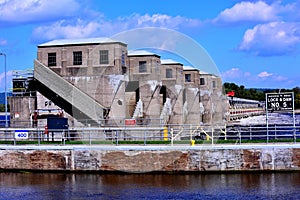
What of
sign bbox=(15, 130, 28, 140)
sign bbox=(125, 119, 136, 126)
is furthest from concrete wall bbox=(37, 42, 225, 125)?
sign bbox=(15, 130, 28, 140)

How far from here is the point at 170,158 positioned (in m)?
31.6

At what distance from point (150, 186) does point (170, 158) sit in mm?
4417

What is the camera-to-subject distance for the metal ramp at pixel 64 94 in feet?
141

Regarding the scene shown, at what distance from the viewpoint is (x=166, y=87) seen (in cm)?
4672

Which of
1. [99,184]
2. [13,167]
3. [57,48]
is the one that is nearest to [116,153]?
[99,184]

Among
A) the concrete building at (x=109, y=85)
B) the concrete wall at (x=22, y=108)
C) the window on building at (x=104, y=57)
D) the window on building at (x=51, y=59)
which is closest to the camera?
the concrete building at (x=109, y=85)

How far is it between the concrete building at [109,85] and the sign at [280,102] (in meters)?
7.48

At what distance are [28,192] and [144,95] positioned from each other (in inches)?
819

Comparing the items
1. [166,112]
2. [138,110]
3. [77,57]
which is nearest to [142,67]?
[138,110]

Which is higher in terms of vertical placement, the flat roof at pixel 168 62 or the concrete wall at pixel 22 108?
the flat roof at pixel 168 62

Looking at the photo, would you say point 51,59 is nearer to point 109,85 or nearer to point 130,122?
point 109,85

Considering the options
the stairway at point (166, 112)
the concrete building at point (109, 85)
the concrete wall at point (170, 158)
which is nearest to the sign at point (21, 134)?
the concrete wall at point (170, 158)

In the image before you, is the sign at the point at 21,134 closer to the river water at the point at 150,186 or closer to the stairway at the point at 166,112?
the river water at the point at 150,186

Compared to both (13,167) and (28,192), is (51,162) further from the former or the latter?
(28,192)
